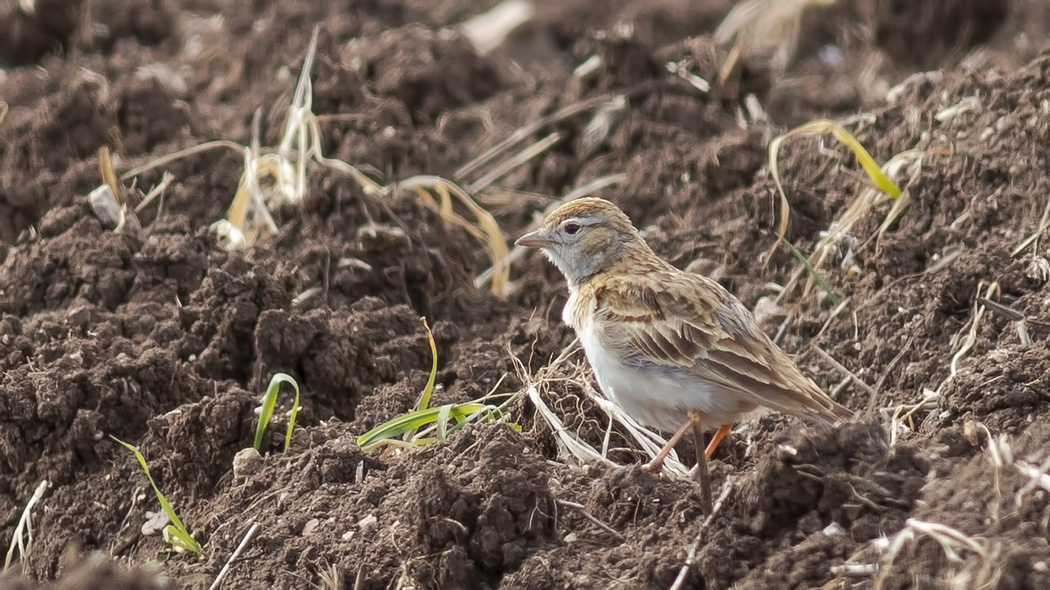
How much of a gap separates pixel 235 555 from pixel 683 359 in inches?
75.4

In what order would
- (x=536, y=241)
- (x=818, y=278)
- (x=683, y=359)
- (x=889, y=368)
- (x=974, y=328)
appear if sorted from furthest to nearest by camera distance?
(x=818, y=278), (x=536, y=241), (x=889, y=368), (x=974, y=328), (x=683, y=359)

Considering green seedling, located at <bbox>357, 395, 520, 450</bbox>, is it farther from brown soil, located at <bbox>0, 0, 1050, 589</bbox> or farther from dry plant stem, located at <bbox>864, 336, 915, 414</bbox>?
dry plant stem, located at <bbox>864, 336, 915, 414</bbox>

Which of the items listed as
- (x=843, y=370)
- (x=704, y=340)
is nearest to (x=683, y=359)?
(x=704, y=340)

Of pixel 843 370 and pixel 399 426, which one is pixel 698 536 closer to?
pixel 399 426

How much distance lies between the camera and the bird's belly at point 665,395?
19.7ft

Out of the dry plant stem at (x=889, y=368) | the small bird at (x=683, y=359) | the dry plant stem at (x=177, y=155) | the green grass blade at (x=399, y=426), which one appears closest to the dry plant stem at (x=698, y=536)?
the small bird at (x=683, y=359)

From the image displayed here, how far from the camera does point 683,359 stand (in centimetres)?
606

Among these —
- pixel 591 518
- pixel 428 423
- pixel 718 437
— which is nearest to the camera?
pixel 591 518

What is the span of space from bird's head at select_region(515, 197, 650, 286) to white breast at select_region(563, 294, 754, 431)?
39.9 inches

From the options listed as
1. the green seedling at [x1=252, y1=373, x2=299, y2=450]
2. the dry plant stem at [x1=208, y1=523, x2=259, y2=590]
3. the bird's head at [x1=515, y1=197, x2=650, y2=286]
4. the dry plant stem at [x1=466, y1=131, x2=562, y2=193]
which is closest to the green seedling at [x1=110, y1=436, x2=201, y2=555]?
the dry plant stem at [x1=208, y1=523, x2=259, y2=590]

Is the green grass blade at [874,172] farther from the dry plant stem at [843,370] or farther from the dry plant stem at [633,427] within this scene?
the dry plant stem at [633,427]

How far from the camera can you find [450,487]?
5.23 m

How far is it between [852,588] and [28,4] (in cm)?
950

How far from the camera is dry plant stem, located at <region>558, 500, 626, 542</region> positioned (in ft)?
17.4
